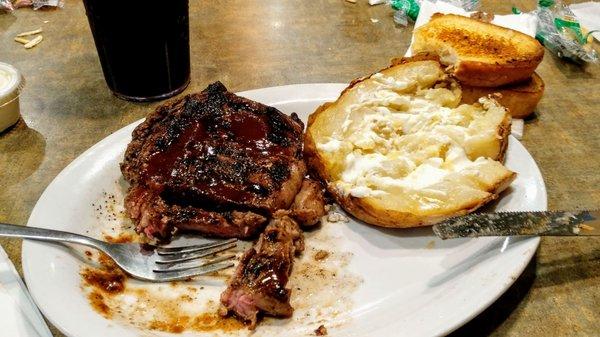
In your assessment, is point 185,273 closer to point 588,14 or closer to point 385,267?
point 385,267

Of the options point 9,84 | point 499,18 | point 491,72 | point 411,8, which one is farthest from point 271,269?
point 411,8

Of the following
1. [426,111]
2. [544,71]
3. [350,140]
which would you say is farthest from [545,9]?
[350,140]

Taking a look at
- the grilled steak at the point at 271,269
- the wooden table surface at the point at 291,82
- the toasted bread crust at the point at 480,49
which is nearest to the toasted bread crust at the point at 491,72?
the toasted bread crust at the point at 480,49

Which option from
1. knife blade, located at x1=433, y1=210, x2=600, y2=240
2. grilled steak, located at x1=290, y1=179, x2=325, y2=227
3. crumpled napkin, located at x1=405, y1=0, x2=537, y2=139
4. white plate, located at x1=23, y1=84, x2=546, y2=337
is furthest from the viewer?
crumpled napkin, located at x1=405, y1=0, x2=537, y2=139

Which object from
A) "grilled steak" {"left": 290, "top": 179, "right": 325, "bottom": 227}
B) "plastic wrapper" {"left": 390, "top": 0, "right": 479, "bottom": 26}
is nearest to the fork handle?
"grilled steak" {"left": 290, "top": 179, "right": 325, "bottom": 227}

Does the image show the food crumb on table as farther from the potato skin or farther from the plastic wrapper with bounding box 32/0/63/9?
the plastic wrapper with bounding box 32/0/63/9

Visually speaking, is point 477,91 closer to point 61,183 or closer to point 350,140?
point 350,140
